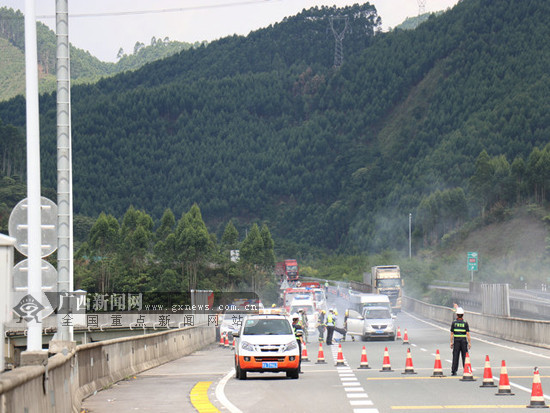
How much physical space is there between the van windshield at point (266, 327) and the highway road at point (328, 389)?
3.68 feet

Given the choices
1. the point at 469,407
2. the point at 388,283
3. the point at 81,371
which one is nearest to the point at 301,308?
the point at 388,283

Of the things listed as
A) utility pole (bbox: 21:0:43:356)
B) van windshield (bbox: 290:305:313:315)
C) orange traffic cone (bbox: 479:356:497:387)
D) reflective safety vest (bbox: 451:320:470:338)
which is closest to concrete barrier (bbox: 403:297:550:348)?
van windshield (bbox: 290:305:313:315)

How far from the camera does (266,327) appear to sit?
79.8 ft

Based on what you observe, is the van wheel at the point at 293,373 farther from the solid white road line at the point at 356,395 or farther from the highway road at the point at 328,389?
the solid white road line at the point at 356,395

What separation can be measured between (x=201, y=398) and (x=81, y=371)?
232cm

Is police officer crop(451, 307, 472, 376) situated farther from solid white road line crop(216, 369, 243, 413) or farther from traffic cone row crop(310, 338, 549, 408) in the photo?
solid white road line crop(216, 369, 243, 413)

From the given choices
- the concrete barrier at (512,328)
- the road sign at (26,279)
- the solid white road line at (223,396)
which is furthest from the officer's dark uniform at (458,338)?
the concrete barrier at (512,328)

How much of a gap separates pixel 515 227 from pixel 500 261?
2126 cm

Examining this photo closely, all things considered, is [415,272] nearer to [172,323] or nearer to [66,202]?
[172,323]

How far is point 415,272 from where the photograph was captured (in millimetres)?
113750

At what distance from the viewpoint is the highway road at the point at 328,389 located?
1645cm

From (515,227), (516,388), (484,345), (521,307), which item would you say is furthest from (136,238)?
(516,388)

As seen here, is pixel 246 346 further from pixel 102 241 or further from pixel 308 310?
pixel 102 241

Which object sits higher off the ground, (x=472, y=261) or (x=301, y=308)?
(x=472, y=261)
